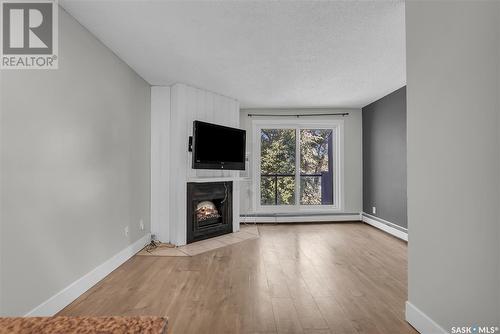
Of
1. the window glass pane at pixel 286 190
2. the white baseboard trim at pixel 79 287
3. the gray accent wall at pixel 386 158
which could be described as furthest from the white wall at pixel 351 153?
the white baseboard trim at pixel 79 287

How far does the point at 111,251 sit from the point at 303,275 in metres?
2.10

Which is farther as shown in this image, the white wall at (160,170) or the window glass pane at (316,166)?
the window glass pane at (316,166)

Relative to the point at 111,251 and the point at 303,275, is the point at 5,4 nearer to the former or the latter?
the point at 111,251

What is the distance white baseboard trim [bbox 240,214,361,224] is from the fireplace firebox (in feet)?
2.95

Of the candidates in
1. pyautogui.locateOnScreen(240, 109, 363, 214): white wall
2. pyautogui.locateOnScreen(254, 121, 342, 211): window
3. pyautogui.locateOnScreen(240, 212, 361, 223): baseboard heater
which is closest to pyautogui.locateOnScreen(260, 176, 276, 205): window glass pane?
pyautogui.locateOnScreen(254, 121, 342, 211): window

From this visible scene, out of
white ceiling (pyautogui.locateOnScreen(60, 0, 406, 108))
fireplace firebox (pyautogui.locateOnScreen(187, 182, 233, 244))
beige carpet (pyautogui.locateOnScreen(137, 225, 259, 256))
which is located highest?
white ceiling (pyautogui.locateOnScreen(60, 0, 406, 108))

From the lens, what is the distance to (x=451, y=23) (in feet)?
4.86

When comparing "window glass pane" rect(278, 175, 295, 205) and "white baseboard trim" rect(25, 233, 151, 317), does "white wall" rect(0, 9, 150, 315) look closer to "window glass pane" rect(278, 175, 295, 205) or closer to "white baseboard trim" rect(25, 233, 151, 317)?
"white baseboard trim" rect(25, 233, 151, 317)

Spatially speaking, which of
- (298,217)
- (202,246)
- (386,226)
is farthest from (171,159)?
(386,226)

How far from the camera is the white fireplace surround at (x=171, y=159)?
151 inches

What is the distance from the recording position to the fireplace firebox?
3898 mm

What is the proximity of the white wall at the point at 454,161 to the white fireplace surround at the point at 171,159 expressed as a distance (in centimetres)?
293

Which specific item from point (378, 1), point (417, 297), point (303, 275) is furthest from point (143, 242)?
point (378, 1)

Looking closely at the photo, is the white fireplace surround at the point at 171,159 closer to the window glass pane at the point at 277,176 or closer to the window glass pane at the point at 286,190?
the window glass pane at the point at 277,176
